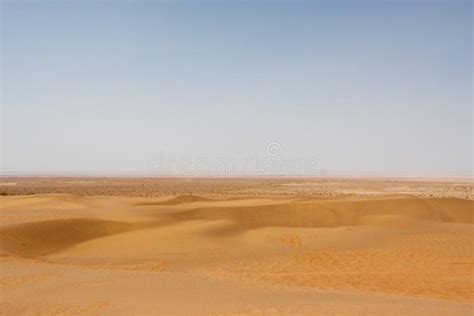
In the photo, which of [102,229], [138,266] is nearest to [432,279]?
[138,266]

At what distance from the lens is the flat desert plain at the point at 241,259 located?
28.1 feet

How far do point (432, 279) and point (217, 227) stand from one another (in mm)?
10094

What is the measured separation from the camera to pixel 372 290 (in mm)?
11344

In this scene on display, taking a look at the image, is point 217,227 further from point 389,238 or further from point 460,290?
point 460,290

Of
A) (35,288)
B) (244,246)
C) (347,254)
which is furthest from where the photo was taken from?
(244,246)

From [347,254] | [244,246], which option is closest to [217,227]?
[244,246]

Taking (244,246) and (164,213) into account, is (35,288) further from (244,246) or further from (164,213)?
(164,213)

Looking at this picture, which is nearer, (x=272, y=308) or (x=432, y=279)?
(x=272, y=308)

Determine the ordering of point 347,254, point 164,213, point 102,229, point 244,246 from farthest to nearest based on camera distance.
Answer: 1. point 164,213
2. point 102,229
3. point 244,246
4. point 347,254

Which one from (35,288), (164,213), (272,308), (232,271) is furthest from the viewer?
(164,213)

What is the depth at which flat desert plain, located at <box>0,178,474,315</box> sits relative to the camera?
338 inches

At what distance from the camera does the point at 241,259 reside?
52.8ft

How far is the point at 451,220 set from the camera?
1000 inches

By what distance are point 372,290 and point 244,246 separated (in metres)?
7.40
